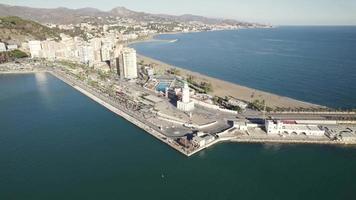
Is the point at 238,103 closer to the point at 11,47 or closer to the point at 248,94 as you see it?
the point at 248,94

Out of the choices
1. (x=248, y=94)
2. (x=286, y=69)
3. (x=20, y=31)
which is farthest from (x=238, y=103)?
(x=20, y=31)

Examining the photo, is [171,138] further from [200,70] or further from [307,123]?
[200,70]

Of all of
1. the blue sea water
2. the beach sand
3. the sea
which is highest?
the blue sea water

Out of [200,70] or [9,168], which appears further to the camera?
[200,70]

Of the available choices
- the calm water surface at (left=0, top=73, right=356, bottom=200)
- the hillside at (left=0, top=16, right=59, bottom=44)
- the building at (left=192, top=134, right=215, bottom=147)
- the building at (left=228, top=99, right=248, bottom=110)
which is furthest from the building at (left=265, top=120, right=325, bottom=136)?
the hillside at (left=0, top=16, right=59, bottom=44)

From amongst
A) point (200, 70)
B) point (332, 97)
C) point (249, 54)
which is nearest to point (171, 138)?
point (332, 97)

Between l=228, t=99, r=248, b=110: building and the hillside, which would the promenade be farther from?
the hillside
